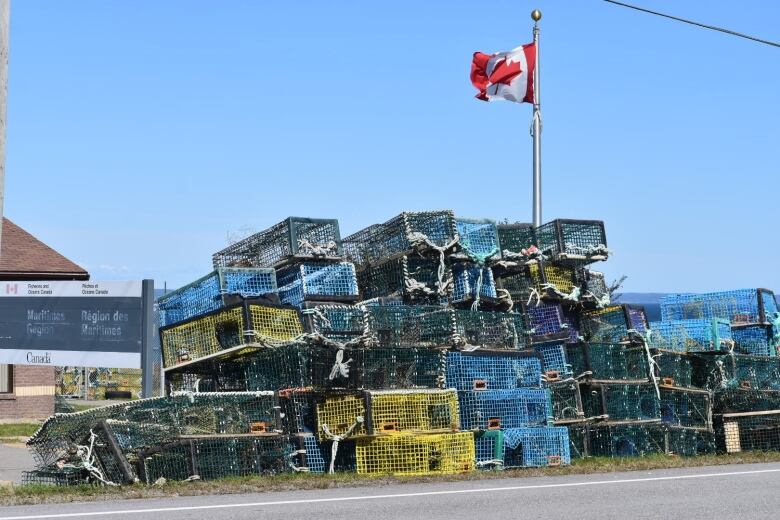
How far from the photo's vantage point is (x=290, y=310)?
12.4 m

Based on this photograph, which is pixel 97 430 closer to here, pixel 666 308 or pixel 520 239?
pixel 520 239

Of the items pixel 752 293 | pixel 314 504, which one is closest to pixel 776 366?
pixel 752 293

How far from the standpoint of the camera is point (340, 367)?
38.4ft

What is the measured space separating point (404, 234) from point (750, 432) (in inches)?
229

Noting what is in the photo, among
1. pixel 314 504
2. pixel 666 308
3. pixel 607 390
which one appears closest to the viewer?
pixel 314 504

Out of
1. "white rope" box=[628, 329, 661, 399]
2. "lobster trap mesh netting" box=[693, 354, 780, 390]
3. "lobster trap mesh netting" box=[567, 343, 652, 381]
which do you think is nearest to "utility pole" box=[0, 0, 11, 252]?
"lobster trap mesh netting" box=[567, 343, 652, 381]

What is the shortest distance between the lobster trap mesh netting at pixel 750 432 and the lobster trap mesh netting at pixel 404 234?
496 centimetres

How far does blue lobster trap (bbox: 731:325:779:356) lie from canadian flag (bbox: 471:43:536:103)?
6.47 m

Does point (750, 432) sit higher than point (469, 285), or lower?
lower

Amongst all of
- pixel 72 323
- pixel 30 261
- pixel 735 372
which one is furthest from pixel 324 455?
pixel 30 261

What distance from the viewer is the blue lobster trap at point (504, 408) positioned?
12.5 meters

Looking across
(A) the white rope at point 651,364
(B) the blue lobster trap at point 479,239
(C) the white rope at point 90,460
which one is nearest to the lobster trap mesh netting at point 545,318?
(B) the blue lobster trap at point 479,239

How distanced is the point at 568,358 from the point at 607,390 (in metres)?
0.61

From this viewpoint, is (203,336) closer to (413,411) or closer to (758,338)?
(413,411)
